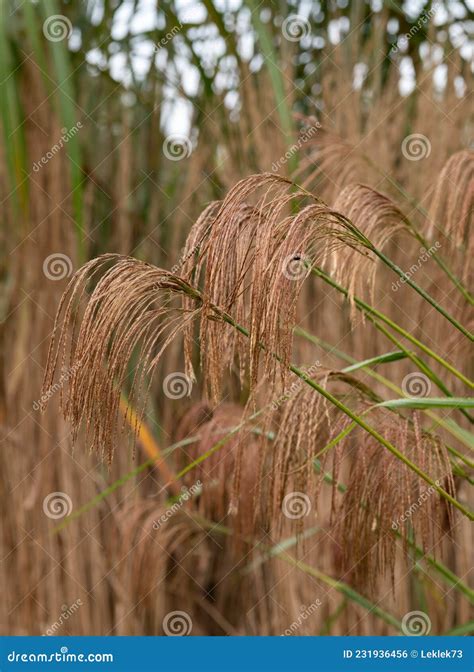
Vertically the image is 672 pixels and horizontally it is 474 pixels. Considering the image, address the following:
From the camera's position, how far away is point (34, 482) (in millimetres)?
2098

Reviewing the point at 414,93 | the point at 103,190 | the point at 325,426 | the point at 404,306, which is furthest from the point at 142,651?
the point at 414,93

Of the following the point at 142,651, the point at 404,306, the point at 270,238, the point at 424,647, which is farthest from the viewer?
the point at 404,306

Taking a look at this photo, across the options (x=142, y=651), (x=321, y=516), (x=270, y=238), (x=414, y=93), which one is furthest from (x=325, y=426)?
(x=414, y=93)

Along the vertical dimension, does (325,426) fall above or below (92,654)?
above

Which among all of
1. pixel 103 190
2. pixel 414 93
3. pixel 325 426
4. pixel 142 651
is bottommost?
pixel 142 651

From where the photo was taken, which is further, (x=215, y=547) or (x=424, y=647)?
(x=215, y=547)

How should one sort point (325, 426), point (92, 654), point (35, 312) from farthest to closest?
1. point (35, 312)
2. point (92, 654)
3. point (325, 426)

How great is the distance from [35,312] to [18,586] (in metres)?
0.69

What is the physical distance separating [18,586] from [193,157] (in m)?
1.18

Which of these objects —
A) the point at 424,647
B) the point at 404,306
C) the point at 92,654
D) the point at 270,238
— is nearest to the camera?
the point at 270,238

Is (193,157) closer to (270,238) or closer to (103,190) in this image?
(103,190)

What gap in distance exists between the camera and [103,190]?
7.29 ft

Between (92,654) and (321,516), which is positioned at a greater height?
(321,516)

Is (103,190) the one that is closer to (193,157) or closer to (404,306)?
(193,157)
